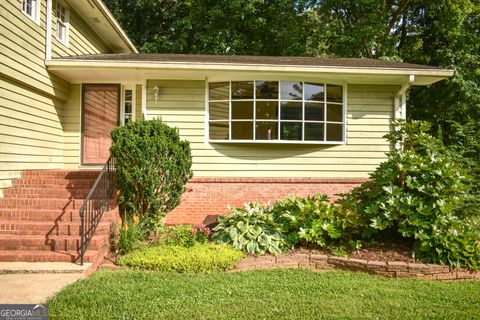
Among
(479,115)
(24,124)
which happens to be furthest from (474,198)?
(479,115)

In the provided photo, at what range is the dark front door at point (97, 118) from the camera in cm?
977

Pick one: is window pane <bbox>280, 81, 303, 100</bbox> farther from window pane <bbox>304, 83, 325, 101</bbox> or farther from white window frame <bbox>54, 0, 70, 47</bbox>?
white window frame <bbox>54, 0, 70, 47</bbox>

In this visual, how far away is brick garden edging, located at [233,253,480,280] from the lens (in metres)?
5.36

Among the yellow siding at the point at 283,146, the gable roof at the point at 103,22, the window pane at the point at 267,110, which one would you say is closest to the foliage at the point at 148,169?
the yellow siding at the point at 283,146

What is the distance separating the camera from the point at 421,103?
689 inches

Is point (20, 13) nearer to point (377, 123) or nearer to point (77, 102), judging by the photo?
point (77, 102)

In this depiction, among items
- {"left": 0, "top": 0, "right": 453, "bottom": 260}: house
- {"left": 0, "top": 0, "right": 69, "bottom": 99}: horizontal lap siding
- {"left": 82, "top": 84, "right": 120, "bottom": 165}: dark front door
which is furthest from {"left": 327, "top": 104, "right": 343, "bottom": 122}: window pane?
{"left": 0, "top": 0, "right": 69, "bottom": 99}: horizontal lap siding

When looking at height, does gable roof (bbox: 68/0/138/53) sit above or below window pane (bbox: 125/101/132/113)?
above

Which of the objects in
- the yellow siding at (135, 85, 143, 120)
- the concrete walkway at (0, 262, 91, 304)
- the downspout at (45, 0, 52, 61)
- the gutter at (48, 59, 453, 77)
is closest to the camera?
the concrete walkway at (0, 262, 91, 304)

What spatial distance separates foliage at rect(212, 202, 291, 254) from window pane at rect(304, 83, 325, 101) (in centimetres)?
352

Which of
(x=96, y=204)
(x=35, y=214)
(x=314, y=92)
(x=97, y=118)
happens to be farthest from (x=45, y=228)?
(x=314, y=92)

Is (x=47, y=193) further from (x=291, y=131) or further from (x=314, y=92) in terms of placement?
(x=314, y=92)

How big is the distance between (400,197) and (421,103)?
43.9 ft

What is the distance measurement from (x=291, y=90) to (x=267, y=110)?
744 mm
